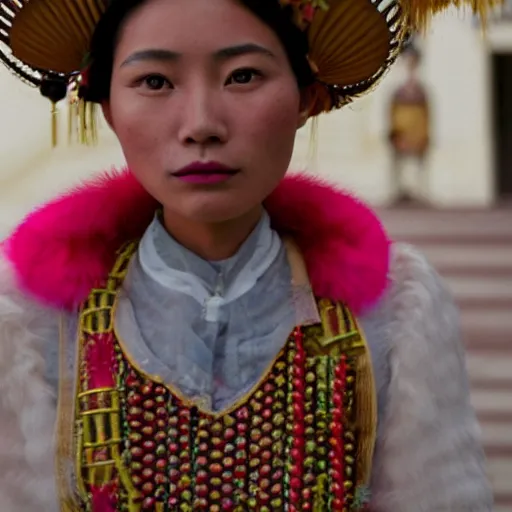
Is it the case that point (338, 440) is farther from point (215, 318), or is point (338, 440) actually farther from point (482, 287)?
point (482, 287)

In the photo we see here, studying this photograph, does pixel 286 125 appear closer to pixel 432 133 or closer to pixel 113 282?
pixel 113 282

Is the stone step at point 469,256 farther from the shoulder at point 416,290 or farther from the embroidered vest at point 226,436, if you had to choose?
the embroidered vest at point 226,436

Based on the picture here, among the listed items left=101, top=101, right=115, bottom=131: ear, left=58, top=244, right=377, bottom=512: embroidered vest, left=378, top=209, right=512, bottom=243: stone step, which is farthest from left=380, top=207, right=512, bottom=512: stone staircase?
left=101, top=101, right=115, bottom=131: ear

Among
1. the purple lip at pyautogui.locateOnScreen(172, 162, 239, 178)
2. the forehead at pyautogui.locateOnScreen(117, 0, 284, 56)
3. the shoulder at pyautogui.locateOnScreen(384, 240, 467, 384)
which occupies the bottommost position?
the shoulder at pyautogui.locateOnScreen(384, 240, 467, 384)

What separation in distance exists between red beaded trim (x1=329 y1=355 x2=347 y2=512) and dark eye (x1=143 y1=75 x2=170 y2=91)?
421 mm

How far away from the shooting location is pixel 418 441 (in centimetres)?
142

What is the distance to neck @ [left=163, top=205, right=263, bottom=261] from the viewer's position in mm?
1462

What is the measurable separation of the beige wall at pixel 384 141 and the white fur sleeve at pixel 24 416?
7487 mm

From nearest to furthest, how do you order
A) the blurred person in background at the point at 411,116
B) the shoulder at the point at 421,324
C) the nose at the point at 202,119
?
the nose at the point at 202,119 → the shoulder at the point at 421,324 → the blurred person in background at the point at 411,116

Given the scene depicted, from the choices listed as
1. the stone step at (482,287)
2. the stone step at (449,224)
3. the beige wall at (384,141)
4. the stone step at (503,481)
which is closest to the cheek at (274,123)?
the stone step at (503,481)

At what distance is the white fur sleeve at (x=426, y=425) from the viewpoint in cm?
142

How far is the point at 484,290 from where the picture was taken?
241 inches

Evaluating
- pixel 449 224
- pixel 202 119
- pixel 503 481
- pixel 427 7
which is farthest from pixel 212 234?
pixel 449 224

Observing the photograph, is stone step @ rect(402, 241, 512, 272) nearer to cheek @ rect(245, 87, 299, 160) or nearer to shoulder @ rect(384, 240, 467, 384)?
shoulder @ rect(384, 240, 467, 384)
